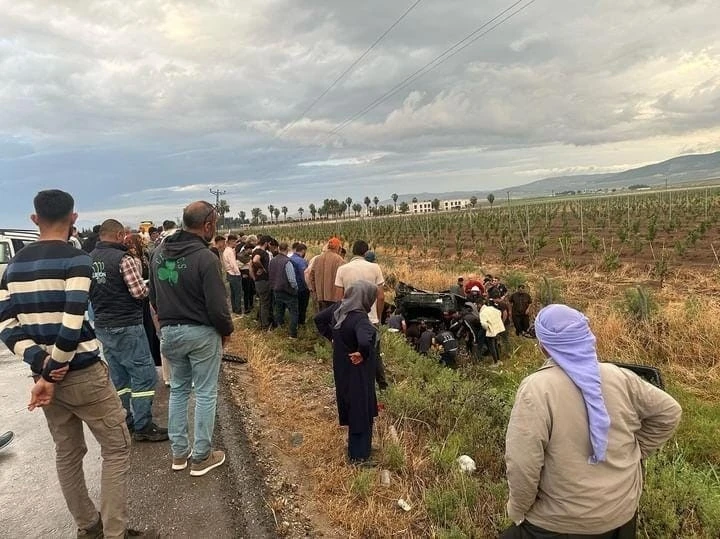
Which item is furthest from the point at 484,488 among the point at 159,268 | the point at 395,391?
the point at 159,268

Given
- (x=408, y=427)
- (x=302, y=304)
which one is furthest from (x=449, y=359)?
(x=302, y=304)

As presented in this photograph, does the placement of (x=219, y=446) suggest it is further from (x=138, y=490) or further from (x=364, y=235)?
(x=364, y=235)

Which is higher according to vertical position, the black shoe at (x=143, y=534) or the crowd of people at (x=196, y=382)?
the crowd of people at (x=196, y=382)

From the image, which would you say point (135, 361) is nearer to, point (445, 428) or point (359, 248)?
point (445, 428)

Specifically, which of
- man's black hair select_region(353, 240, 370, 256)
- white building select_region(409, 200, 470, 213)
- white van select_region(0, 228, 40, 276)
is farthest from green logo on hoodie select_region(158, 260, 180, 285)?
white building select_region(409, 200, 470, 213)

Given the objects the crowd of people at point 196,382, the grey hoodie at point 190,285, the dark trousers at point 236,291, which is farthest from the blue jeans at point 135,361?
the dark trousers at point 236,291

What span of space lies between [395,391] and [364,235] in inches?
1278

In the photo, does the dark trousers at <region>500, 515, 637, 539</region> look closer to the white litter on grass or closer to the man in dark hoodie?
the white litter on grass

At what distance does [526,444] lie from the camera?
198cm

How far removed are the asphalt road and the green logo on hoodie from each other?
1.48 metres

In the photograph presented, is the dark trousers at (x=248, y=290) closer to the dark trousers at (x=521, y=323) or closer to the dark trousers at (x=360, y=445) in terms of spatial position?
the dark trousers at (x=521, y=323)

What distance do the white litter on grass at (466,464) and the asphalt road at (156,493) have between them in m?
1.48

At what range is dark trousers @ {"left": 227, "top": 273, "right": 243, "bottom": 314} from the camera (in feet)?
34.2

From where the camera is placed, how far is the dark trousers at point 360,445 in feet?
12.6
